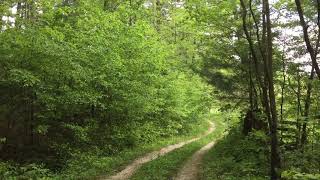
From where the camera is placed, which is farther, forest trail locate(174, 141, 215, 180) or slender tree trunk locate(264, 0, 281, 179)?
forest trail locate(174, 141, 215, 180)

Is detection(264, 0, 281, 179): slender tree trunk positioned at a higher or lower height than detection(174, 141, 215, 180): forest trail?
higher

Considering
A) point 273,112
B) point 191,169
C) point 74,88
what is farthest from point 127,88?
point 273,112

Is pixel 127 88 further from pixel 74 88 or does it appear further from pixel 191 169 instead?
pixel 191 169

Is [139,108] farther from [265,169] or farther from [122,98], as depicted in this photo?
[265,169]

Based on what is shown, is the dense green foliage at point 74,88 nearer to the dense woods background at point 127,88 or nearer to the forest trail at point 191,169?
the dense woods background at point 127,88

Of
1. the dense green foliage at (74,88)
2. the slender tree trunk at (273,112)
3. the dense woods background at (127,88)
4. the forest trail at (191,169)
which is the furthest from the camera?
the dense green foliage at (74,88)

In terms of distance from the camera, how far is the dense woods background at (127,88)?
52.5ft

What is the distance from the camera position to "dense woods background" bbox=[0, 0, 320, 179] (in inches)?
631

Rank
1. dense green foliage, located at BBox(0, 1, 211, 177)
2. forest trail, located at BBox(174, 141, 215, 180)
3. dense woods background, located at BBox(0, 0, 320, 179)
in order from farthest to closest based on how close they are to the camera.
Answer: dense green foliage, located at BBox(0, 1, 211, 177), dense woods background, located at BBox(0, 0, 320, 179), forest trail, located at BBox(174, 141, 215, 180)

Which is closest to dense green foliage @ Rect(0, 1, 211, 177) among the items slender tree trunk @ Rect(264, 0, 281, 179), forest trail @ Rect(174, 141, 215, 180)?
forest trail @ Rect(174, 141, 215, 180)

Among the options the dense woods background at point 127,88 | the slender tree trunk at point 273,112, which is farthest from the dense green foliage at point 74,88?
the slender tree trunk at point 273,112

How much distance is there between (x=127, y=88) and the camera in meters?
23.2

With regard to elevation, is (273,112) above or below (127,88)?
below

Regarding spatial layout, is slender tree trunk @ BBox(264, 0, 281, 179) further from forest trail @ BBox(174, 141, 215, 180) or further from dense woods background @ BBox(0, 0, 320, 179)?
forest trail @ BBox(174, 141, 215, 180)
